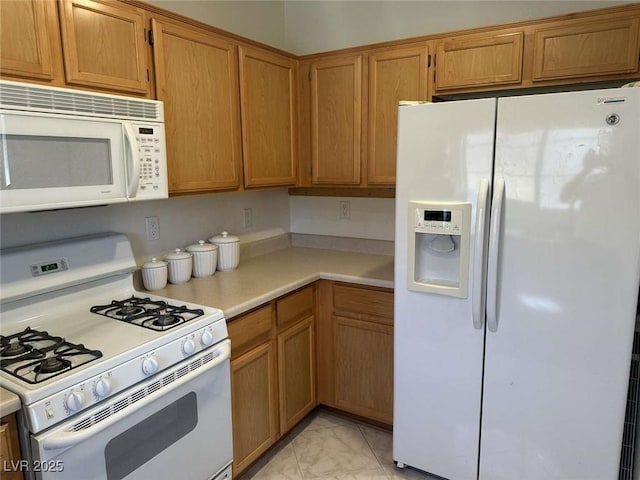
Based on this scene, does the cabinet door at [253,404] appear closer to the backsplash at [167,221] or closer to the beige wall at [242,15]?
the backsplash at [167,221]

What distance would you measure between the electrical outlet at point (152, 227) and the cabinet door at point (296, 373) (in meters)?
0.81

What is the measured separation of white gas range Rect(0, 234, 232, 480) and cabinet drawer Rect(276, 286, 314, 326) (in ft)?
1.49

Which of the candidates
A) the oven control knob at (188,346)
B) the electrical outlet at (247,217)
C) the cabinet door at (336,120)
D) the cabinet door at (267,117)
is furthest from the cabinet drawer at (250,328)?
the cabinet door at (336,120)

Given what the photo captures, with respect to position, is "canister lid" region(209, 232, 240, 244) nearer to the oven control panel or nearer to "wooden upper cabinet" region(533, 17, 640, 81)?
the oven control panel

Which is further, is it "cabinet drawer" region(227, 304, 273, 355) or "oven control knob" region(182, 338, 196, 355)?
"cabinet drawer" region(227, 304, 273, 355)

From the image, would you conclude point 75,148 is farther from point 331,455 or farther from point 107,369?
point 331,455

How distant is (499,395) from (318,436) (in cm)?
107

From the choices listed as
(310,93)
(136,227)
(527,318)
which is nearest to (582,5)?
(310,93)

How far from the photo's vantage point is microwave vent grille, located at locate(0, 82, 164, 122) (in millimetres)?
1297

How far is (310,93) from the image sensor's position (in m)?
2.59

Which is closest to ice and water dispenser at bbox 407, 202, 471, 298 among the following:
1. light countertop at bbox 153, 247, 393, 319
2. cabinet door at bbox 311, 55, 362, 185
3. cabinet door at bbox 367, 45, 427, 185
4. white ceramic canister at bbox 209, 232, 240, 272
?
light countertop at bbox 153, 247, 393, 319

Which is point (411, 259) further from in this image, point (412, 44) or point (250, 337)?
point (412, 44)

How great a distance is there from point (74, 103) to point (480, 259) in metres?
1.55

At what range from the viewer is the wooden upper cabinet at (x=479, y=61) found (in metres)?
2.04
